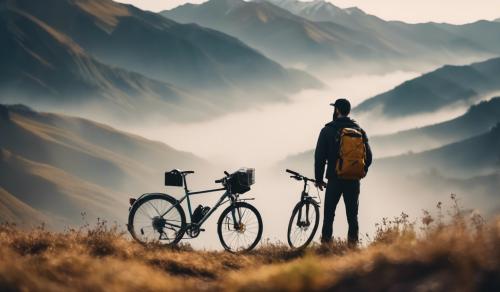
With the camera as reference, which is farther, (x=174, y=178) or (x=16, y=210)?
(x=16, y=210)

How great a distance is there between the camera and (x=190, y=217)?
9688 millimetres

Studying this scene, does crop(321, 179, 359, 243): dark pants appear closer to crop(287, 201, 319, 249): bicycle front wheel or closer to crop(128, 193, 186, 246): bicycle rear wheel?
crop(287, 201, 319, 249): bicycle front wheel

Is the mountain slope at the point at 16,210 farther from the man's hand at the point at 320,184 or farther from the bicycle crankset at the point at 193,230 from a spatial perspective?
the man's hand at the point at 320,184

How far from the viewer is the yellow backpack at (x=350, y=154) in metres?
9.15

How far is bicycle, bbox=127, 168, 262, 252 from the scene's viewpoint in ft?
31.3

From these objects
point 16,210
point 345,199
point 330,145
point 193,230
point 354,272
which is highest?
point 16,210

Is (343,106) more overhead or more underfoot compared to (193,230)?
more overhead

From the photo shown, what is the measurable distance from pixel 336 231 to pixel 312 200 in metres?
185

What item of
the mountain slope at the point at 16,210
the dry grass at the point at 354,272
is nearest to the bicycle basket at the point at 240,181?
the dry grass at the point at 354,272

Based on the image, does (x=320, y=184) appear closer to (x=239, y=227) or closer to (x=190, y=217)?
(x=239, y=227)

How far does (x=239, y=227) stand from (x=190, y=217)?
82 cm

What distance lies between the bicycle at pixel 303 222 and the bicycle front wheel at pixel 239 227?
0.59 metres

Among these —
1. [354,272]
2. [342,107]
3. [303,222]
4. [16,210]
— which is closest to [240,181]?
[303,222]

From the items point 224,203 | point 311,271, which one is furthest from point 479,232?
point 224,203
